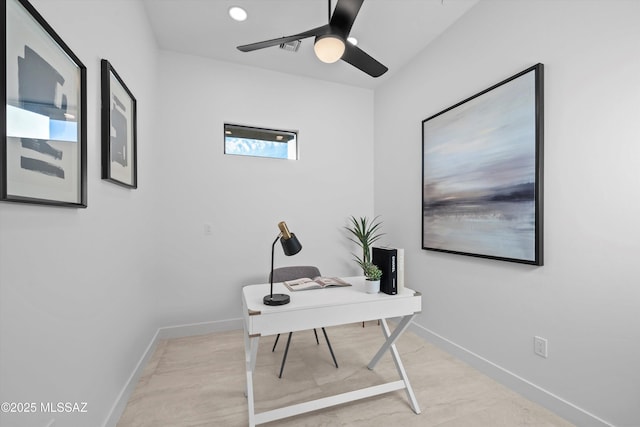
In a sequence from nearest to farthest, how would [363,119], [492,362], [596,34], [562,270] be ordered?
1. [596,34]
2. [562,270]
3. [492,362]
4. [363,119]

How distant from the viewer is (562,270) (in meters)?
1.77

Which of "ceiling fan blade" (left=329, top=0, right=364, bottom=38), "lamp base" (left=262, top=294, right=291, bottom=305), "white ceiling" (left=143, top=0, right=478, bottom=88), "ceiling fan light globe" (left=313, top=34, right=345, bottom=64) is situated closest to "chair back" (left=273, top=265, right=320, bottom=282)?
"lamp base" (left=262, top=294, right=291, bottom=305)

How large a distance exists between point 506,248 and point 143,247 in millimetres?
2828

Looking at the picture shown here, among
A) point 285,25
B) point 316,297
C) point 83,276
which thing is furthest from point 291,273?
point 285,25

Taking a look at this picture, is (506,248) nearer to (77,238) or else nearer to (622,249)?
(622,249)

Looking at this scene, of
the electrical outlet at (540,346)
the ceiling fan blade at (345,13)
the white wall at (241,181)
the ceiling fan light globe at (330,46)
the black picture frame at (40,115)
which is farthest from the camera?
the white wall at (241,181)

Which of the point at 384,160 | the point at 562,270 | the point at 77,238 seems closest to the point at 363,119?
the point at 384,160

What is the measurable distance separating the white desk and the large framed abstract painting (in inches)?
35.6

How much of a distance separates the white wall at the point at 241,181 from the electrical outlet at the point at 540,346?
2045mm

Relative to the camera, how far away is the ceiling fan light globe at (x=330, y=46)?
5.33 feet

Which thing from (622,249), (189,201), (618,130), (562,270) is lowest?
(562,270)

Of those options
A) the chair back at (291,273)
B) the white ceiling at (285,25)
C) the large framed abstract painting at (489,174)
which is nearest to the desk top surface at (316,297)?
the chair back at (291,273)

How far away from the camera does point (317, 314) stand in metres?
1.56

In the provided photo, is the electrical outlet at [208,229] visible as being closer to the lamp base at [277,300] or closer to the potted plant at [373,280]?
the lamp base at [277,300]
